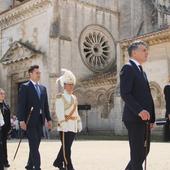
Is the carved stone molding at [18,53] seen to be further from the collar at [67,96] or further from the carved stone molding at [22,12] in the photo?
the collar at [67,96]

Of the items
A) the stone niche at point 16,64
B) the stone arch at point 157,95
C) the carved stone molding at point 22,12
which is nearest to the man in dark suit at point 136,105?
the stone arch at point 157,95

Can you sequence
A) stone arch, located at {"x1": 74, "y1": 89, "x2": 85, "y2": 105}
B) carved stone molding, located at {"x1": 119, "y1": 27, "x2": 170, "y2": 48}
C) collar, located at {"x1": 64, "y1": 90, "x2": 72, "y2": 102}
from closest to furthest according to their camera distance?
collar, located at {"x1": 64, "y1": 90, "x2": 72, "y2": 102}, carved stone molding, located at {"x1": 119, "y1": 27, "x2": 170, "y2": 48}, stone arch, located at {"x1": 74, "y1": 89, "x2": 85, "y2": 105}

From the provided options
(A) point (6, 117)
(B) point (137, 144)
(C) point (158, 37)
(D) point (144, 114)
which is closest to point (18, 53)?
(C) point (158, 37)

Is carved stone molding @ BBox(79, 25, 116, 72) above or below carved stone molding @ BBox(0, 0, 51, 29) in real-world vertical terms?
below

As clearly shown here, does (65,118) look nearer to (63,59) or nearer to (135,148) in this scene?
(135,148)

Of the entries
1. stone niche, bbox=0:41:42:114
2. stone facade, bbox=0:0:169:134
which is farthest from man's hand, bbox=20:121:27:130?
stone niche, bbox=0:41:42:114

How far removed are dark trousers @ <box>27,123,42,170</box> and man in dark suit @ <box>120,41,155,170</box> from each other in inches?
97.1

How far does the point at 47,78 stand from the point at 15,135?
4.33m

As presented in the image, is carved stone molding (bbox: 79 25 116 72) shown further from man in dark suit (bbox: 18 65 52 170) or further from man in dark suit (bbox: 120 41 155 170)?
man in dark suit (bbox: 120 41 155 170)

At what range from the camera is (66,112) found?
8.59 metres

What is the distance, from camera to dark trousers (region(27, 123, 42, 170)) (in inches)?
316

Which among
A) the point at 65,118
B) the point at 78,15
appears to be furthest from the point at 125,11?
the point at 65,118

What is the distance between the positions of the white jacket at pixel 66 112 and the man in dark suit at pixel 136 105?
2503 mm

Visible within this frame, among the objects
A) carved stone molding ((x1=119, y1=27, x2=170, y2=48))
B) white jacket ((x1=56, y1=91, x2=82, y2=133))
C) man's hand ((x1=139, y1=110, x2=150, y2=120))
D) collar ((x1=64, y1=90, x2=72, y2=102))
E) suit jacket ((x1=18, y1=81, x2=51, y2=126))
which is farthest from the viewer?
carved stone molding ((x1=119, y1=27, x2=170, y2=48))
